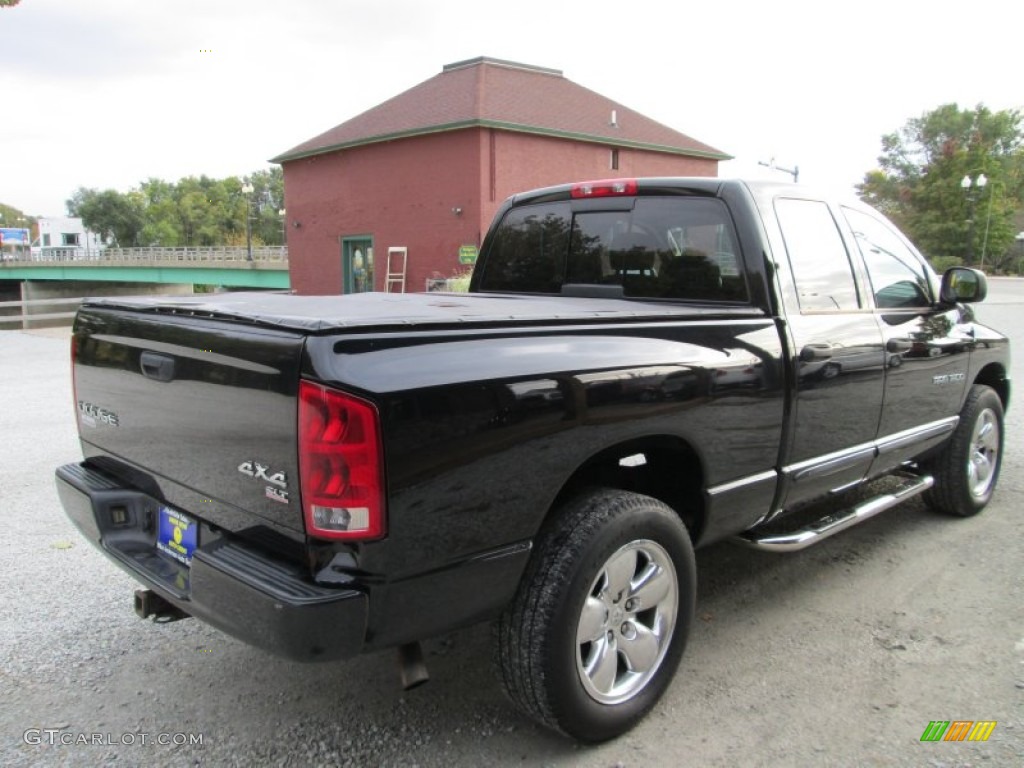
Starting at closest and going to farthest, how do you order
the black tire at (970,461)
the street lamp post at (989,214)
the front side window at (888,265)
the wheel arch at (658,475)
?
1. the wheel arch at (658,475)
2. the front side window at (888,265)
3. the black tire at (970,461)
4. the street lamp post at (989,214)

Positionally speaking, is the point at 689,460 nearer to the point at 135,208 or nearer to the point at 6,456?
the point at 6,456

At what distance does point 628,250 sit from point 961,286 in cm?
217

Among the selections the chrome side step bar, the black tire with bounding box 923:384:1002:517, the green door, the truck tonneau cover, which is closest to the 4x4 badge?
the truck tonneau cover

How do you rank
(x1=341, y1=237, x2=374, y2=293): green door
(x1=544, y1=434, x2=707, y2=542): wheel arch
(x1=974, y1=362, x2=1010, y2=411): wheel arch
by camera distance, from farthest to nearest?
1. (x1=341, y1=237, x2=374, y2=293): green door
2. (x1=974, y1=362, x2=1010, y2=411): wheel arch
3. (x1=544, y1=434, x2=707, y2=542): wheel arch

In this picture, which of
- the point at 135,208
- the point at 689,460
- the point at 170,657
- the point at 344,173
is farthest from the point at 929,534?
the point at 135,208

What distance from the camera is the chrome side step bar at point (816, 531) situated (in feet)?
10.6

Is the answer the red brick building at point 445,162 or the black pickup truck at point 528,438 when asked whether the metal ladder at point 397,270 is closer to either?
the red brick building at point 445,162

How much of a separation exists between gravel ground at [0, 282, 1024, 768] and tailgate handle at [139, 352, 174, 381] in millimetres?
1230

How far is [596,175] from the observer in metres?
30.8

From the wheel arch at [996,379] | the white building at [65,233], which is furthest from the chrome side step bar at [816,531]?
the white building at [65,233]

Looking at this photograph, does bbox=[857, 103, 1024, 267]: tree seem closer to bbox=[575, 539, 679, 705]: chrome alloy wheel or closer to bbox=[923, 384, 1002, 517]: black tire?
bbox=[923, 384, 1002, 517]: black tire

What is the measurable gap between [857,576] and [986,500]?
1601mm

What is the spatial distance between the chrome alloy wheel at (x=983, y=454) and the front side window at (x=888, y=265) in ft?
3.43

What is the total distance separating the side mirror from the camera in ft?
14.2
